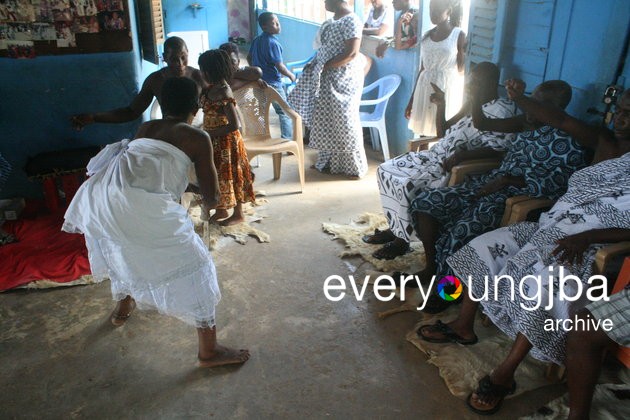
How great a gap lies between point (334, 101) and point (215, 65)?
1461mm

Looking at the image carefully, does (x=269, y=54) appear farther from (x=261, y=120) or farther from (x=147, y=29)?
(x=147, y=29)

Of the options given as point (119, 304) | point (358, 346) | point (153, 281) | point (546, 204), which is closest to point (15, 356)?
point (119, 304)

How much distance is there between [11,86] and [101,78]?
584 millimetres

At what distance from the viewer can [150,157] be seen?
1.77 meters

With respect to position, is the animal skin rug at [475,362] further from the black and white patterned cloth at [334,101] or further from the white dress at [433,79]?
the black and white patterned cloth at [334,101]

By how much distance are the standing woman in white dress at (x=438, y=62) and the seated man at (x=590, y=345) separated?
7.92 feet

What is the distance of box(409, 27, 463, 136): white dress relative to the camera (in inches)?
144

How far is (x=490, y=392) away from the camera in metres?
1.85

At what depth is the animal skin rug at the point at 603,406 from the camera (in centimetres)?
176

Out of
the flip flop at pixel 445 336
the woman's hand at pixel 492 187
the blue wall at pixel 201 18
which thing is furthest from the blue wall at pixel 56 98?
the blue wall at pixel 201 18

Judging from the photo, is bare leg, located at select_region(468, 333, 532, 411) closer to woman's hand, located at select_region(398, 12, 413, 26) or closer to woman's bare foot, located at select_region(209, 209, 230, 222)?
woman's bare foot, located at select_region(209, 209, 230, 222)

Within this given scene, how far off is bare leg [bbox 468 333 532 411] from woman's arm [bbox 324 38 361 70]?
2.80m

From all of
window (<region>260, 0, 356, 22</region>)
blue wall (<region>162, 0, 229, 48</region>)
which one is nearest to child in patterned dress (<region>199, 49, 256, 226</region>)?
window (<region>260, 0, 356, 22</region>)

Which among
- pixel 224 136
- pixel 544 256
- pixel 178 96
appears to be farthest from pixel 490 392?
pixel 224 136
